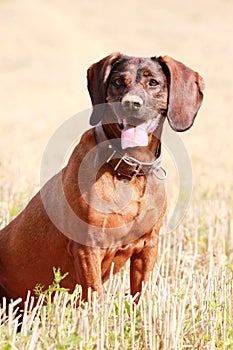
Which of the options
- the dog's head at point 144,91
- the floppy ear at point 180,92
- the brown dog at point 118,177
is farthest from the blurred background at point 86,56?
the floppy ear at point 180,92

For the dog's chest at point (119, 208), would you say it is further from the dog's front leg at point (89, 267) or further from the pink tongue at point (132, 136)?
the pink tongue at point (132, 136)

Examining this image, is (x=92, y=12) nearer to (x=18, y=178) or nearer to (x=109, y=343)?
(x=18, y=178)

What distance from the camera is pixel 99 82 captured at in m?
4.85

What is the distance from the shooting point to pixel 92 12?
43.5m

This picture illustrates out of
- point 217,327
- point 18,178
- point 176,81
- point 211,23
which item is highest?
point 211,23

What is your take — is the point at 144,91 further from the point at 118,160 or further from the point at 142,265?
the point at 142,265

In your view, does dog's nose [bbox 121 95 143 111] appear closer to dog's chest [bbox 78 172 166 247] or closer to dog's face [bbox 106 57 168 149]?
dog's face [bbox 106 57 168 149]

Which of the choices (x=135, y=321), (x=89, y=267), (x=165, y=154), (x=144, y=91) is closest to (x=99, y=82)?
(x=144, y=91)

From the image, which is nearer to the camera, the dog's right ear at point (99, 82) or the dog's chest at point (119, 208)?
the dog's chest at point (119, 208)

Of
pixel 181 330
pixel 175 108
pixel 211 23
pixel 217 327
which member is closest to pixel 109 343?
pixel 181 330

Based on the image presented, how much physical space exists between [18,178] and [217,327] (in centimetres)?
527

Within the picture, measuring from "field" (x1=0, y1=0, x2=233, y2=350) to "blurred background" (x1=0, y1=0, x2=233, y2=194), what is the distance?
0.07m

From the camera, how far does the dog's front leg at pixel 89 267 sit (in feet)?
15.3

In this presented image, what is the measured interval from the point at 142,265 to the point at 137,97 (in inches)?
43.7
